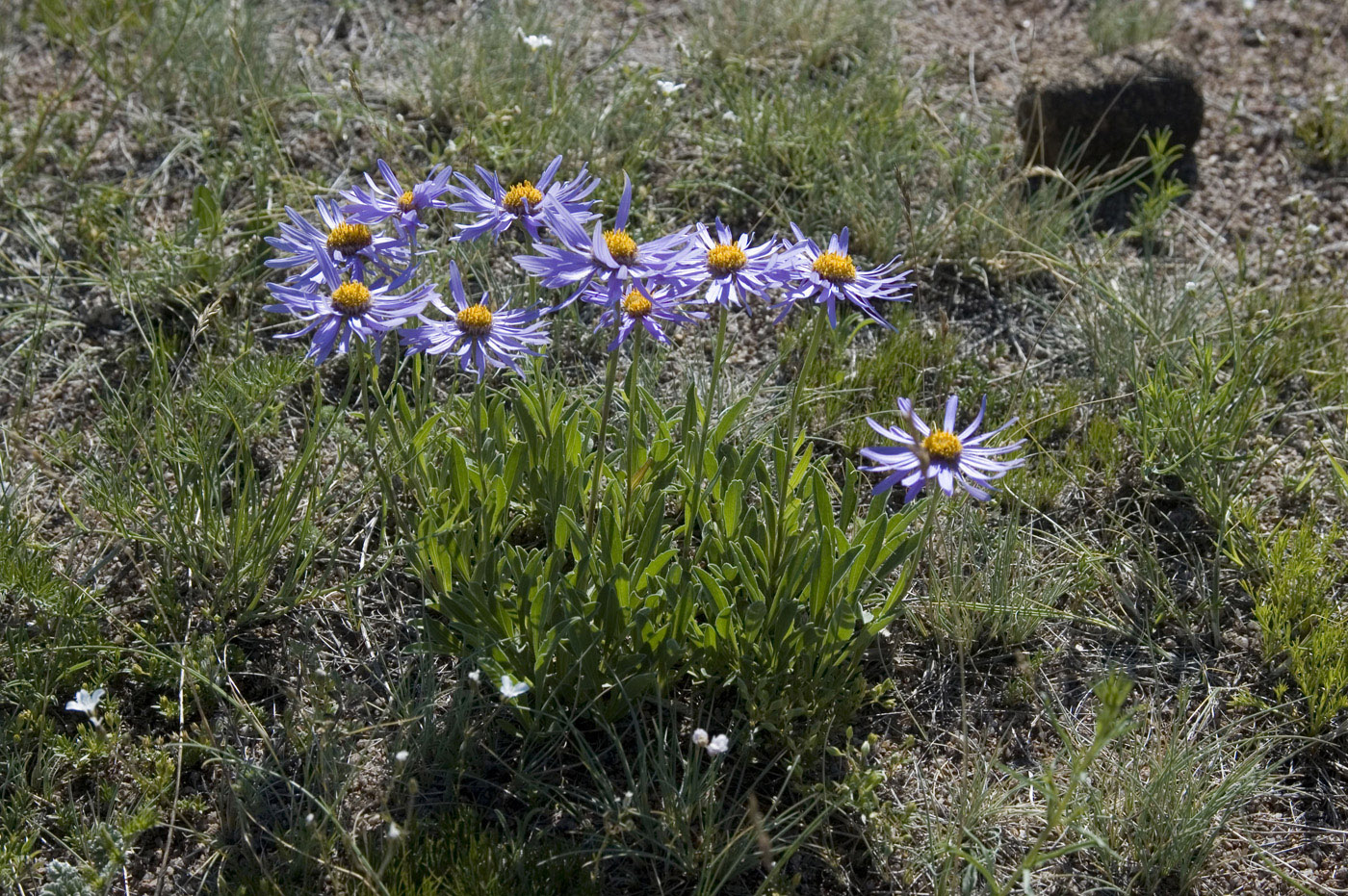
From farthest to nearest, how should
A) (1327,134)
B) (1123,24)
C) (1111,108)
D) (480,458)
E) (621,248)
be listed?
(1123,24) → (1327,134) → (1111,108) → (480,458) → (621,248)

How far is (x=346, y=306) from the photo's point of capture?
205cm

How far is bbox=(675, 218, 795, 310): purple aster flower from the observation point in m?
2.06

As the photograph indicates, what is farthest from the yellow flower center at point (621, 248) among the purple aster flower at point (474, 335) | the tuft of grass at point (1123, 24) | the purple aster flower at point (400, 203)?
the tuft of grass at point (1123, 24)

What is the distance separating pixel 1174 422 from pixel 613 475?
1.49 meters

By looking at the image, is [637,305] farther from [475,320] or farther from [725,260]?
[475,320]

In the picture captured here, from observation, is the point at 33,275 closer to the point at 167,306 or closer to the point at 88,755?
the point at 167,306

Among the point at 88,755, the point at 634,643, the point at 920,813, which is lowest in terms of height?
the point at 920,813

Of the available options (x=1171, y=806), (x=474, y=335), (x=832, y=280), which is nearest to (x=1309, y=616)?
(x=1171, y=806)

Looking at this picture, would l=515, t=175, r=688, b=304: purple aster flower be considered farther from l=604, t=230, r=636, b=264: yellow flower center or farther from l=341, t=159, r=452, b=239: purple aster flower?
l=341, t=159, r=452, b=239: purple aster flower

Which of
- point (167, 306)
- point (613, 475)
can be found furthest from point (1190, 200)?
point (167, 306)

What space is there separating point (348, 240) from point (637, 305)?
59 centimetres

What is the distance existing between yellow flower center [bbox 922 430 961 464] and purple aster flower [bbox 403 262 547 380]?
71cm

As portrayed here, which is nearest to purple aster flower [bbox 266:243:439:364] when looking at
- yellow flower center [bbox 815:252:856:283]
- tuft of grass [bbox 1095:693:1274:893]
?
yellow flower center [bbox 815:252:856:283]

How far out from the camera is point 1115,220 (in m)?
4.00
